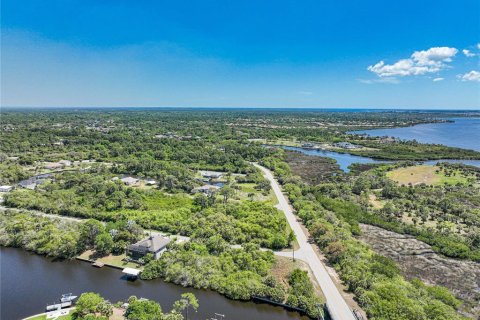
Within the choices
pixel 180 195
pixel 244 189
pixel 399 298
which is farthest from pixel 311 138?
pixel 399 298

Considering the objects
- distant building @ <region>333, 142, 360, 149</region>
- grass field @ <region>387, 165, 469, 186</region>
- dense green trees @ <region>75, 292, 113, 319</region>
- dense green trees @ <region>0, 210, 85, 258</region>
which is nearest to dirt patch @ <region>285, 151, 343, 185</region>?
grass field @ <region>387, 165, 469, 186</region>

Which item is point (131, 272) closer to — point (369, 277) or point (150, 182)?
point (369, 277)

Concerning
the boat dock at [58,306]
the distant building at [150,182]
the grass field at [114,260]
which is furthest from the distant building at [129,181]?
the boat dock at [58,306]

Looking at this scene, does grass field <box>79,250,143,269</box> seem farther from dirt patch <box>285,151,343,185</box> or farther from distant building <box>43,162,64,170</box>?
distant building <box>43,162,64,170</box>

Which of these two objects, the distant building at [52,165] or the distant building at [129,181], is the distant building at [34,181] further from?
the distant building at [129,181]

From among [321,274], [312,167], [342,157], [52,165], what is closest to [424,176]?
[312,167]

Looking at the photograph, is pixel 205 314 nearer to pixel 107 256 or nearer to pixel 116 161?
pixel 107 256
